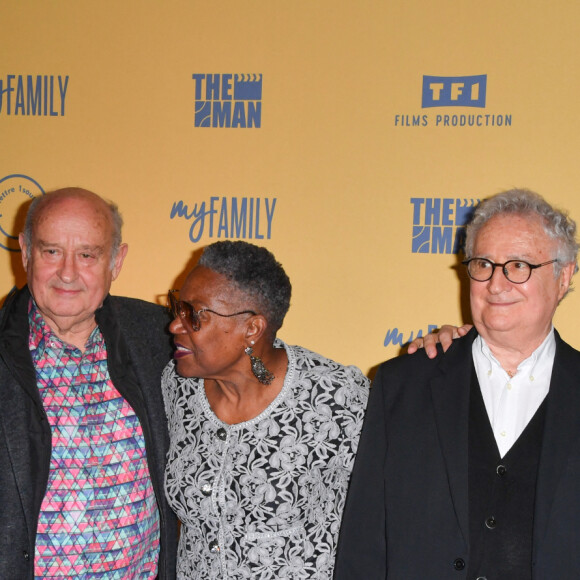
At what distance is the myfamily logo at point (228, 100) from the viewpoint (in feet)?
10.7

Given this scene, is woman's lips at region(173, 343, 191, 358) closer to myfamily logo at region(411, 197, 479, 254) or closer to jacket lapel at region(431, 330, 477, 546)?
jacket lapel at region(431, 330, 477, 546)

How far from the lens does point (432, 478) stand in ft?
6.32

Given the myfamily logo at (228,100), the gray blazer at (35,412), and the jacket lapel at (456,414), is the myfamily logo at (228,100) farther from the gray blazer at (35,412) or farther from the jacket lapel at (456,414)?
the jacket lapel at (456,414)

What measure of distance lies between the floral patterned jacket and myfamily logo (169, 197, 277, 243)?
1114 mm

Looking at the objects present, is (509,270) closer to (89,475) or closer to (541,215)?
(541,215)

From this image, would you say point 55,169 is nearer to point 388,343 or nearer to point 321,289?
point 321,289

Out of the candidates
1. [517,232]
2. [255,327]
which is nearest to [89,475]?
[255,327]

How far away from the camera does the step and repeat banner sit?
9.89ft

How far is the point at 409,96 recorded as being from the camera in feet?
10.2

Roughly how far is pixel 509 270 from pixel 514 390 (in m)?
0.34

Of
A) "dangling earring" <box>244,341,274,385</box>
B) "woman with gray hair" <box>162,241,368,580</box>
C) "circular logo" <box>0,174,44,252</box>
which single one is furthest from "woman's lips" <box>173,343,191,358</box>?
"circular logo" <box>0,174,44,252</box>

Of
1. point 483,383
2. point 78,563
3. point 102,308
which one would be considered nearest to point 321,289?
point 102,308

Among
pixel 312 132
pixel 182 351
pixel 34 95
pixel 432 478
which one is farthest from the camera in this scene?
pixel 34 95

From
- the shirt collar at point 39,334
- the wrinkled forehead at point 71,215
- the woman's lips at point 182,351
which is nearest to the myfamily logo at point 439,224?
the woman's lips at point 182,351
